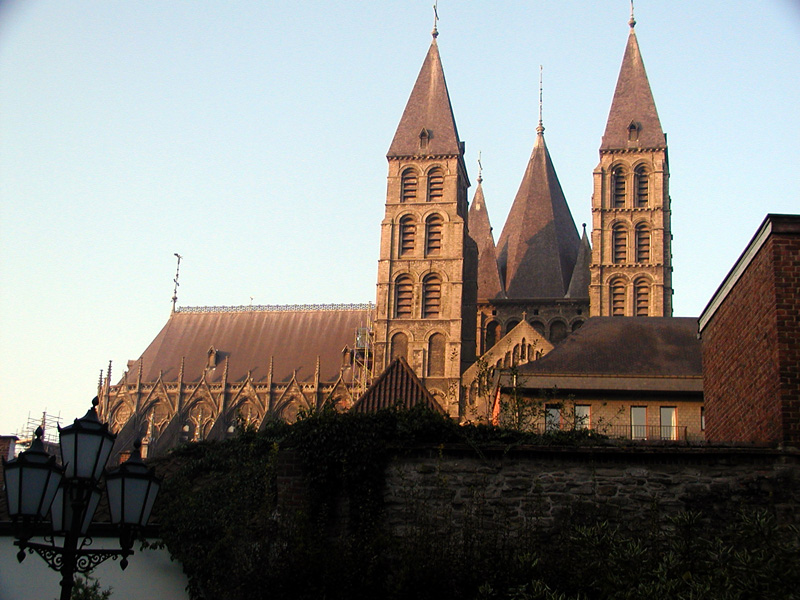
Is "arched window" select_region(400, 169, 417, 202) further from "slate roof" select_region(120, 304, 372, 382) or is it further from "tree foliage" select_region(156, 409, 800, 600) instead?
"tree foliage" select_region(156, 409, 800, 600)

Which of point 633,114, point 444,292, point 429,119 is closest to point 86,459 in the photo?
point 444,292

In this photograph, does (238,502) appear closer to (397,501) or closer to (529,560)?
(397,501)

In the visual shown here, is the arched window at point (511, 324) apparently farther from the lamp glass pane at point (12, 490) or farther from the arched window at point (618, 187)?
the lamp glass pane at point (12, 490)

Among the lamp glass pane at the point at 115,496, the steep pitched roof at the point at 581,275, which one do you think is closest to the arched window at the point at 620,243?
the steep pitched roof at the point at 581,275

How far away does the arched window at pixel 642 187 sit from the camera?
63312mm

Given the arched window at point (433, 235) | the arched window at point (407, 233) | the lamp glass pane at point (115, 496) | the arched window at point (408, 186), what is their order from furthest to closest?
the arched window at point (408, 186), the arched window at point (407, 233), the arched window at point (433, 235), the lamp glass pane at point (115, 496)

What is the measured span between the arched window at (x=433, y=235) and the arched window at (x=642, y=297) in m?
11.1

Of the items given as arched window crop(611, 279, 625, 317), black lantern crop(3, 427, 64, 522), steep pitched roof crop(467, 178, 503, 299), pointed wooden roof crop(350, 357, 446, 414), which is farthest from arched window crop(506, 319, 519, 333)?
black lantern crop(3, 427, 64, 522)

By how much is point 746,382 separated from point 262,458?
25.6 ft

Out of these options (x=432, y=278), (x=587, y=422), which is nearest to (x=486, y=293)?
(x=432, y=278)

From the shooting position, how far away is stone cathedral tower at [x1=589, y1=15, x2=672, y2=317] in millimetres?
61375

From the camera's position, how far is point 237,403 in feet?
231

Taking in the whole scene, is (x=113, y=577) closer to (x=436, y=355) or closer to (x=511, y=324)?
(x=436, y=355)

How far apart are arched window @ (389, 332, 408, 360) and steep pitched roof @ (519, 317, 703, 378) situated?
27470 mm
